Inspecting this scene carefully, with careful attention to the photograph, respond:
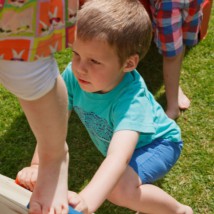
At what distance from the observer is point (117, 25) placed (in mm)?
1522

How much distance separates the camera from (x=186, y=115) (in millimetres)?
2383

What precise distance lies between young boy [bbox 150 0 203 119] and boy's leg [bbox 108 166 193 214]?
69cm

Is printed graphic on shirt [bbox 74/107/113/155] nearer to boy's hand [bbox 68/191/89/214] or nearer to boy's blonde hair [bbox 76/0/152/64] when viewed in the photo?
boy's blonde hair [bbox 76/0/152/64]

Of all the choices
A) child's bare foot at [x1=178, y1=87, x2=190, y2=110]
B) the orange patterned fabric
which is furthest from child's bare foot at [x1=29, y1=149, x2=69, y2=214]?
child's bare foot at [x1=178, y1=87, x2=190, y2=110]

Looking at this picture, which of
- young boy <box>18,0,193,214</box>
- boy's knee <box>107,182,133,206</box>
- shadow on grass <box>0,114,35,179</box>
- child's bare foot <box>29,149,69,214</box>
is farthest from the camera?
shadow on grass <box>0,114,35,179</box>

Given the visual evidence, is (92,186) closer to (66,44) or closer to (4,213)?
(4,213)

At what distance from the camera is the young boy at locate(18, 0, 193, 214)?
150 centimetres

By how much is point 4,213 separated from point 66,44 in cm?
81

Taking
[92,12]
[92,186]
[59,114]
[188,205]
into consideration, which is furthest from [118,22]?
[188,205]

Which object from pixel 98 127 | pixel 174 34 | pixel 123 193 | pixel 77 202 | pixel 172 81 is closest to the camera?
pixel 77 202

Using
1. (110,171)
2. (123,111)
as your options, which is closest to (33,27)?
(110,171)

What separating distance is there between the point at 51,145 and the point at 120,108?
61 centimetres

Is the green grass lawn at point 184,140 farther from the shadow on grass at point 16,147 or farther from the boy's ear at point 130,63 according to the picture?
the boy's ear at point 130,63

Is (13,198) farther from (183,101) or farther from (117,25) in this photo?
(183,101)
